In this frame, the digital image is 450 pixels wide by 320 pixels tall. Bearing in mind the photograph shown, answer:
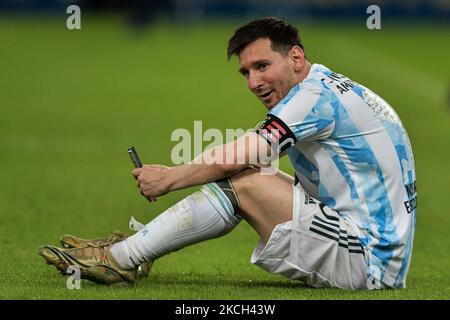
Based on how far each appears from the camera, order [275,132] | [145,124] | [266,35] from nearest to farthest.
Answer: [275,132] < [266,35] < [145,124]

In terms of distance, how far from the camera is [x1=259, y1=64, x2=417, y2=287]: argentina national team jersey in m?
5.92

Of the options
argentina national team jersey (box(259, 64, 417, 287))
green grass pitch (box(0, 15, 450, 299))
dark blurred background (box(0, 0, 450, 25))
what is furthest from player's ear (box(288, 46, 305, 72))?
dark blurred background (box(0, 0, 450, 25))

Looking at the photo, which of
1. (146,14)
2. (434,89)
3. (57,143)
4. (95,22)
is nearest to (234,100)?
(434,89)

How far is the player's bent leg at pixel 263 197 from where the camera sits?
5824 mm

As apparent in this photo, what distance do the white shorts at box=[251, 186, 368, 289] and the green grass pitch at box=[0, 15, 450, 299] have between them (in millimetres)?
122

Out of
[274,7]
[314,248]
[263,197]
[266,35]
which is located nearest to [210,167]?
[263,197]

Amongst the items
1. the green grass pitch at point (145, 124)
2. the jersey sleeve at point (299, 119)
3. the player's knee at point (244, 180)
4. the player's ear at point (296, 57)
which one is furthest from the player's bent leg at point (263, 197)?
the player's ear at point (296, 57)

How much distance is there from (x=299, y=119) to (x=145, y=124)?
10.8 meters

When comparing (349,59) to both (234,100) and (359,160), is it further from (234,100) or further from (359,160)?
(359,160)

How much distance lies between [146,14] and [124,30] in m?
1.61

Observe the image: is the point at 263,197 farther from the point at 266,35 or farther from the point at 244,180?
the point at 266,35

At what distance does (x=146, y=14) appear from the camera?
33188 mm

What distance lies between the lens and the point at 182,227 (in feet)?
19.4

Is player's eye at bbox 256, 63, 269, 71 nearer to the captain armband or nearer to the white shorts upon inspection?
the captain armband
